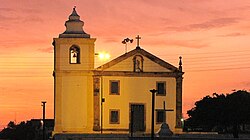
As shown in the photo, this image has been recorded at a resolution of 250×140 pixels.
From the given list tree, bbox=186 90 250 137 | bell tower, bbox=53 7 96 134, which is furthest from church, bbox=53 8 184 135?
tree, bbox=186 90 250 137

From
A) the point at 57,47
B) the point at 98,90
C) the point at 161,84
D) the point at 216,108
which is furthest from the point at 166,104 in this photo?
the point at 216,108

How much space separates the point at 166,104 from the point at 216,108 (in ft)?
63.5

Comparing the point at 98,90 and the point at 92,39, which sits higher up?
the point at 92,39

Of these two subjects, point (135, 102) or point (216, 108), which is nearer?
point (135, 102)

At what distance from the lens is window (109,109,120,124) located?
81.2m

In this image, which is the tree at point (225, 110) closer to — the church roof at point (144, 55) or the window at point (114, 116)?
the church roof at point (144, 55)

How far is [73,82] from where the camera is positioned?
81.6 meters

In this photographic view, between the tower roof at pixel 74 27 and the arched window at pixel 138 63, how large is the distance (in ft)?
17.5

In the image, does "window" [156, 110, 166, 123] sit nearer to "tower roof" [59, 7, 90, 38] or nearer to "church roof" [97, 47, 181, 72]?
"church roof" [97, 47, 181, 72]

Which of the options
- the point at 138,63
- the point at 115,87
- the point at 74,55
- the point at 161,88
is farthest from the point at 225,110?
the point at 74,55

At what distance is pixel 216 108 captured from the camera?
332ft

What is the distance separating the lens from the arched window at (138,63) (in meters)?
82.6

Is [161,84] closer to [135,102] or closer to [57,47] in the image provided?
[135,102]

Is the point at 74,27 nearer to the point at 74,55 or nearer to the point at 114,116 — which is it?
the point at 74,55
